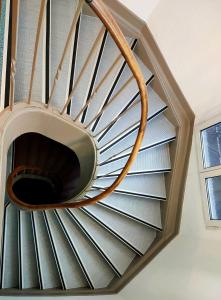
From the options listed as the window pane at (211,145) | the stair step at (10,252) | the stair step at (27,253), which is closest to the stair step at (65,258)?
the stair step at (27,253)

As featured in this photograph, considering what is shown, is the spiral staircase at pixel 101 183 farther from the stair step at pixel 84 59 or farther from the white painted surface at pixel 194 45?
the white painted surface at pixel 194 45

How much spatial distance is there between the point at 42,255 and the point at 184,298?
66.7 inches

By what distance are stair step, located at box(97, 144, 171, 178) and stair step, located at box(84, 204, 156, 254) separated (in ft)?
1.66

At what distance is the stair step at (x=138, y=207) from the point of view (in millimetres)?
3617

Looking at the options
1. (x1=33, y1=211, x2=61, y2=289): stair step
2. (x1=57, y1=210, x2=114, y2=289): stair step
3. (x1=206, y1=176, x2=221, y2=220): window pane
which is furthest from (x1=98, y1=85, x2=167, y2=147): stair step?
(x1=33, y1=211, x2=61, y2=289): stair step

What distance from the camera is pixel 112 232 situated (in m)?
3.67

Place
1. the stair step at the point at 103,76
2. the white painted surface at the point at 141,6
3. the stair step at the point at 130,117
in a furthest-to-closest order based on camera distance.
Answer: the stair step at the point at 130,117
the stair step at the point at 103,76
the white painted surface at the point at 141,6

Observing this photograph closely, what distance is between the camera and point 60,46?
2.77m

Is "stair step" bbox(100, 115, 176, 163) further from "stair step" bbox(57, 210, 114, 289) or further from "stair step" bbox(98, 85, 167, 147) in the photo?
"stair step" bbox(57, 210, 114, 289)

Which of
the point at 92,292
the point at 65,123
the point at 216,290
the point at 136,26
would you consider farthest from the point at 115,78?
the point at 92,292

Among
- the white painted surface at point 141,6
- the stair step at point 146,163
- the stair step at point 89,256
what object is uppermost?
the white painted surface at point 141,6

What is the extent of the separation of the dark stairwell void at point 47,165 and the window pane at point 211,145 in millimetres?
1984

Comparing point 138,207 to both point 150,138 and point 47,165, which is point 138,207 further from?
point 47,165

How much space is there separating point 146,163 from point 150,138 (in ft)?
0.97
